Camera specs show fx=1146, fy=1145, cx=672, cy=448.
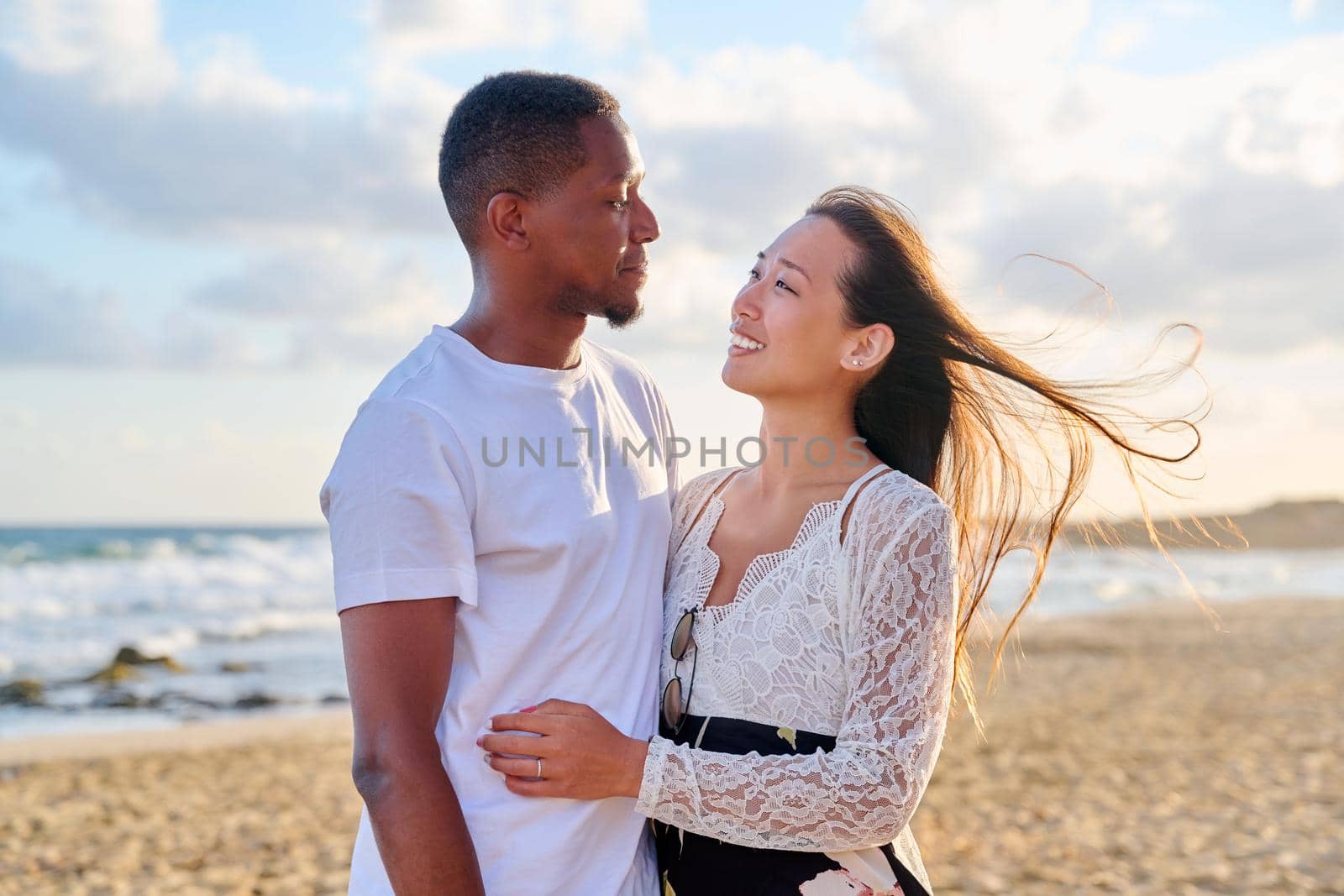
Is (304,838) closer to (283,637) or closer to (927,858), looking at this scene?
(927,858)

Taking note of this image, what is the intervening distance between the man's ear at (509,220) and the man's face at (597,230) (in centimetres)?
2

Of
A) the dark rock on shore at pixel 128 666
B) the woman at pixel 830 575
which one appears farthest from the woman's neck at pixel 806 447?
the dark rock on shore at pixel 128 666

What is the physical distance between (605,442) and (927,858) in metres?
4.25

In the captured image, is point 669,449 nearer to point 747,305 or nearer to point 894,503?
point 747,305

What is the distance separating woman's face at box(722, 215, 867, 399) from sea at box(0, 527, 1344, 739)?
0.82m

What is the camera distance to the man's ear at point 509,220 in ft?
7.65

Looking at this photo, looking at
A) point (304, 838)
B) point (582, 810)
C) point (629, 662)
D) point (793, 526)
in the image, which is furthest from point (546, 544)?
point (304, 838)

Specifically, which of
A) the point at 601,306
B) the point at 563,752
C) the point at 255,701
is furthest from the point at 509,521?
the point at 255,701

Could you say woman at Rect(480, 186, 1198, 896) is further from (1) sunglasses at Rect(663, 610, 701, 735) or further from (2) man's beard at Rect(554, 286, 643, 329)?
(2) man's beard at Rect(554, 286, 643, 329)

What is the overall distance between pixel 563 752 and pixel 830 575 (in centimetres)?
67

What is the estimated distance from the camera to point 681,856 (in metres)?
2.32

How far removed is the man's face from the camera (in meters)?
2.33

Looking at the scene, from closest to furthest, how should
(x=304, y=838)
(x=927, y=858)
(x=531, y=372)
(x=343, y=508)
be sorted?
1. (x=343, y=508)
2. (x=531, y=372)
3. (x=927, y=858)
4. (x=304, y=838)

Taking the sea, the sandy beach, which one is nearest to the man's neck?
the sea
